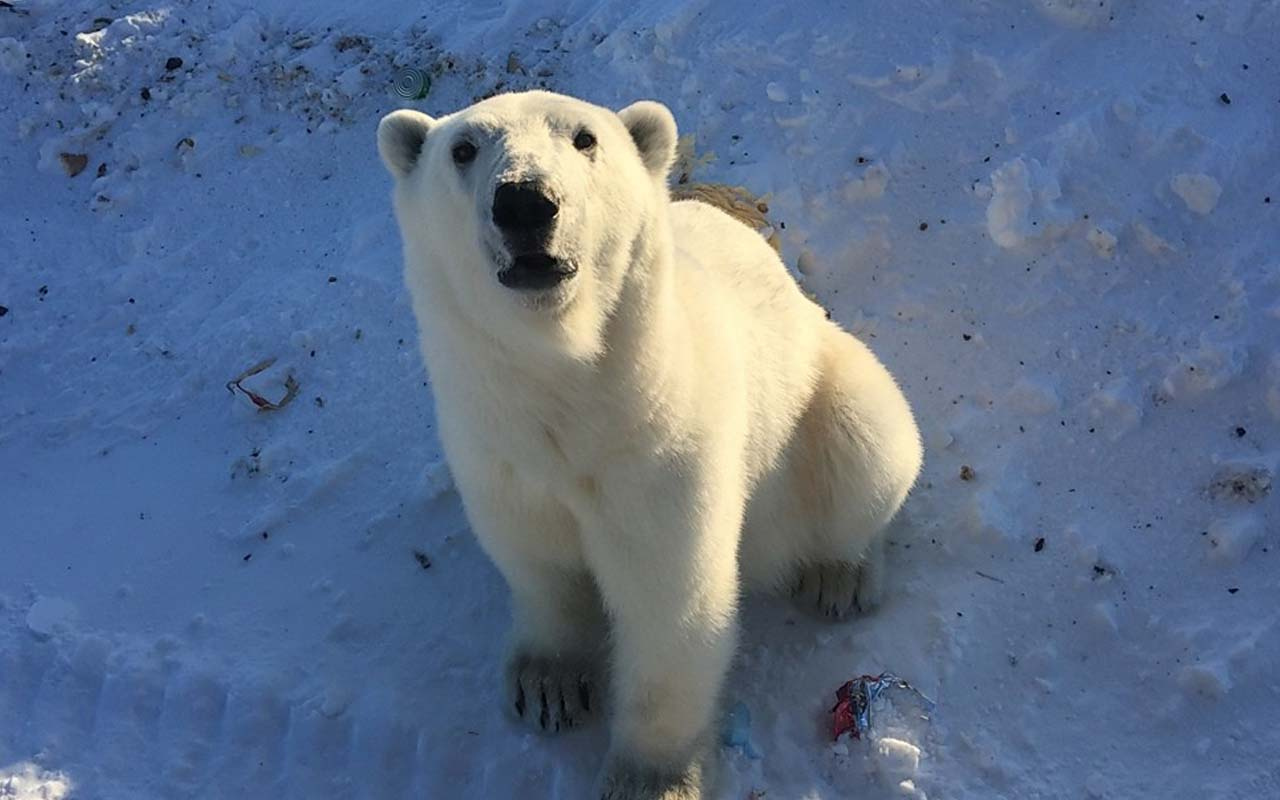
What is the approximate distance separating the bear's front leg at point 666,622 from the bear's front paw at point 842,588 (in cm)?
Answer: 59

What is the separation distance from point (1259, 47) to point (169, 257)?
466 cm

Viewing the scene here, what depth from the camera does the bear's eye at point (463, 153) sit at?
2355 mm

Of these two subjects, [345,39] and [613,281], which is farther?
[345,39]

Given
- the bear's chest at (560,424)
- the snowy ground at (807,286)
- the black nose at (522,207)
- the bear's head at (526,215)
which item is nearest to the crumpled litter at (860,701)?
the snowy ground at (807,286)

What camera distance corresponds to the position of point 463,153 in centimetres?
237

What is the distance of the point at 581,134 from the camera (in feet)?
7.98

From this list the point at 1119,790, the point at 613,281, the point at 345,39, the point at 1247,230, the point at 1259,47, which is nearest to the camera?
the point at 613,281

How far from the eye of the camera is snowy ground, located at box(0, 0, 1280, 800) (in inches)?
125

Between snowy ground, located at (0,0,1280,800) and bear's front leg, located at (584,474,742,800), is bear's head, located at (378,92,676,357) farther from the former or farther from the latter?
snowy ground, located at (0,0,1280,800)

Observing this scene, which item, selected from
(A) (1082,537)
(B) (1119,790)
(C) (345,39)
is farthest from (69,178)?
(B) (1119,790)

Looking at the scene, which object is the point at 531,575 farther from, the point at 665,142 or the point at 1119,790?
the point at 1119,790

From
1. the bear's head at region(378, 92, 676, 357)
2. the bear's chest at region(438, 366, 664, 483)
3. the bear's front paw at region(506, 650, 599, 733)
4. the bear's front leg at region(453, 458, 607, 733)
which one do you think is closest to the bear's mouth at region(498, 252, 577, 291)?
the bear's head at region(378, 92, 676, 357)

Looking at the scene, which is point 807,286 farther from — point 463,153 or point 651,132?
point 463,153

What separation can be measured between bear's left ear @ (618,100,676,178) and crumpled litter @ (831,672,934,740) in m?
1.61
